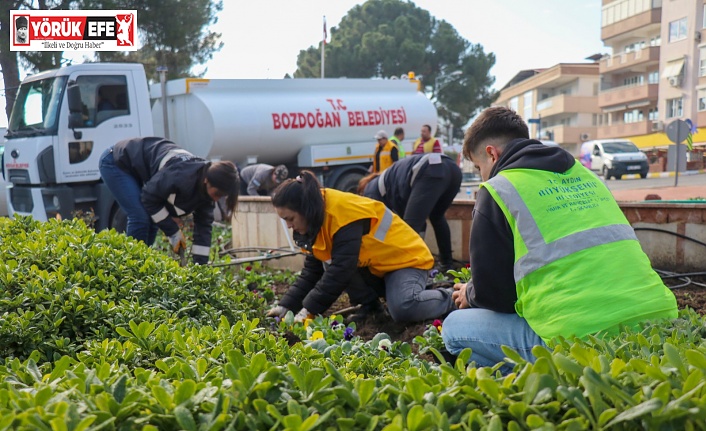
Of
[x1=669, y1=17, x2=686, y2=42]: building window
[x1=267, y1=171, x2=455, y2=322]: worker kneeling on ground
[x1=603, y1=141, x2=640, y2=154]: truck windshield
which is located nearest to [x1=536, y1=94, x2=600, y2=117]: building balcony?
[x1=669, y1=17, x2=686, y2=42]: building window

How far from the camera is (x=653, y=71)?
47406 millimetres

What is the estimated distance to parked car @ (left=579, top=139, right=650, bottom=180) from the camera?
2788 centimetres

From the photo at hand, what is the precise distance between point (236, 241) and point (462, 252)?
3123 millimetres

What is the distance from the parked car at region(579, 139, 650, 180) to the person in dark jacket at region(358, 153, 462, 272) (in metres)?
23.7

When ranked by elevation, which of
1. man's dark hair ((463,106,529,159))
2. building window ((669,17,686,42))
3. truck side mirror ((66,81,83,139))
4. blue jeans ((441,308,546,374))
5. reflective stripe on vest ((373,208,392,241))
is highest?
building window ((669,17,686,42))

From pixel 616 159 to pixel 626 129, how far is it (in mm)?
22394

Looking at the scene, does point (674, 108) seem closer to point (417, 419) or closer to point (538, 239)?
point (538, 239)

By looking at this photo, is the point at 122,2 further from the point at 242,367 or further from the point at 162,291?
the point at 242,367

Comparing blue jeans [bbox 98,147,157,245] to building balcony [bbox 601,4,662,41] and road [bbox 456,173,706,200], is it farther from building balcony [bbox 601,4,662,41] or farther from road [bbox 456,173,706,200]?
building balcony [bbox 601,4,662,41]

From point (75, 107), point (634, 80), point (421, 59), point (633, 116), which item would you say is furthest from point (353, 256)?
point (634, 80)

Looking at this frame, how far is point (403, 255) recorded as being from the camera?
15.0 ft

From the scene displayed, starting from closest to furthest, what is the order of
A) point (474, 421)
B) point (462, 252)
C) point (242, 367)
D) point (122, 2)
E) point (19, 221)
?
point (474, 421) < point (242, 367) < point (19, 221) < point (462, 252) < point (122, 2)

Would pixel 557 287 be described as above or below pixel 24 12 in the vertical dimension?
Answer: below

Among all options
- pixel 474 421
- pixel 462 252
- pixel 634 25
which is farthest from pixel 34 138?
pixel 634 25
